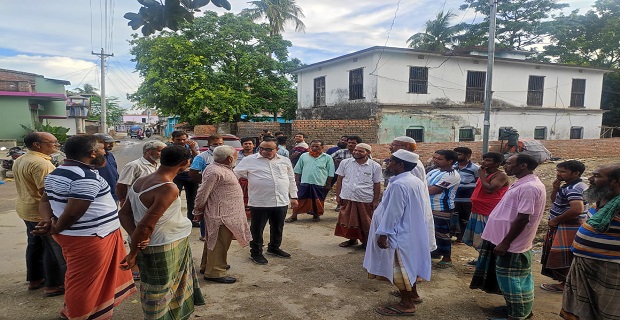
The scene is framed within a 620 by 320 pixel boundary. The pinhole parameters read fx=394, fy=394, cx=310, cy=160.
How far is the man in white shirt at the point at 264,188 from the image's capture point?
4.93 metres

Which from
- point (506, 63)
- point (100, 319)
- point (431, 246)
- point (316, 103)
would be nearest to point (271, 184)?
point (431, 246)

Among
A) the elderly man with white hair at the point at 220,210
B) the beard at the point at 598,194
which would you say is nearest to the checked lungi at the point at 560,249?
the beard at the point at 598,194

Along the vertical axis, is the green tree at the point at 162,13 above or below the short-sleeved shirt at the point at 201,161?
above

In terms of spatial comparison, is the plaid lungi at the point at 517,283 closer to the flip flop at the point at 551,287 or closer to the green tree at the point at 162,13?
the flip flop at the point at 551,287

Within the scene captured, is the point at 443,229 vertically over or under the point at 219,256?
over

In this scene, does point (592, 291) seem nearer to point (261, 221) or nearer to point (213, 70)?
point (261, 221)

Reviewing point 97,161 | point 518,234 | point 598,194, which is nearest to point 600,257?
point 598,194

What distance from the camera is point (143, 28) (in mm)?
3053

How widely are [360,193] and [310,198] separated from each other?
82.3 inches

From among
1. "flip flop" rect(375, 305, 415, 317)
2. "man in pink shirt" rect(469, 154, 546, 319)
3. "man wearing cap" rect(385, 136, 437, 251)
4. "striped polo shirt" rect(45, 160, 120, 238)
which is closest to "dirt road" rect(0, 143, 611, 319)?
"flip flop" rect(375, 305, 415, 317)

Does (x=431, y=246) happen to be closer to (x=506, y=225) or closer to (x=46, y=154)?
(x=506, y=225)

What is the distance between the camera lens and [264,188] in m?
4.92

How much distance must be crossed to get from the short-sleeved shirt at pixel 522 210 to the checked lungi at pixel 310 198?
4156 mm

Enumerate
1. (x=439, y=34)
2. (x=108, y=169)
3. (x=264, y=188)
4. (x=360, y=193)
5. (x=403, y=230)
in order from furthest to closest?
(x=439, y=34) < (x=360, y=193) < (x=264, y=188) < (x=108, y=169) < (x=403, y=230)
